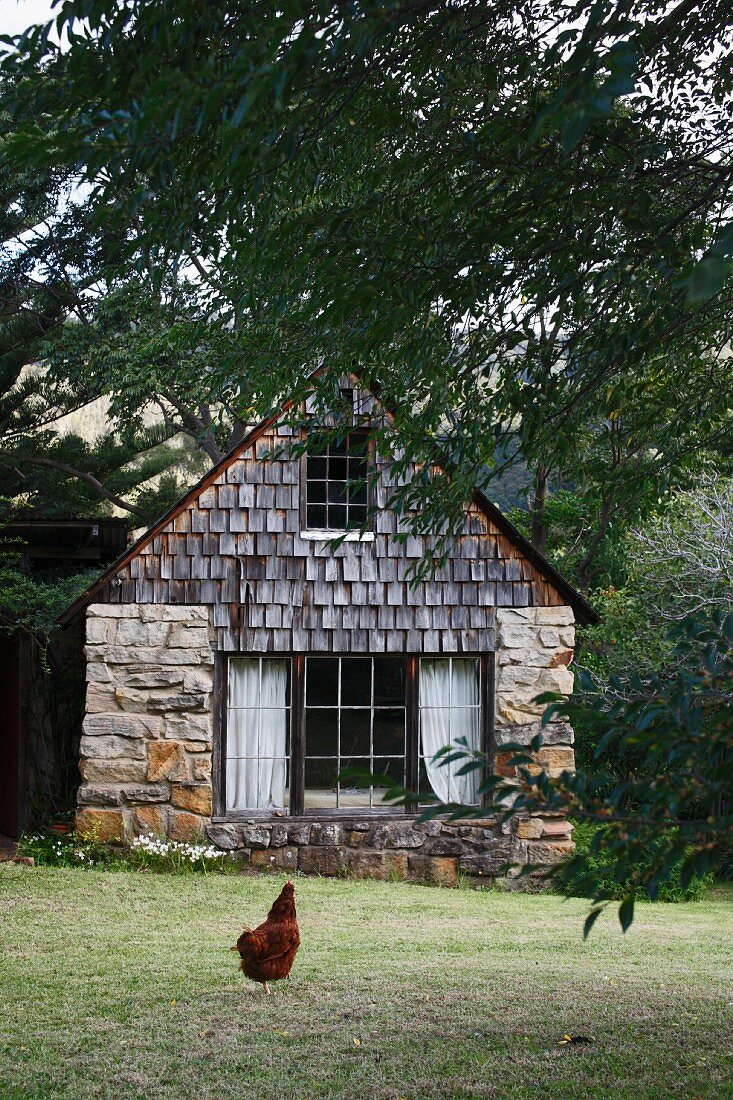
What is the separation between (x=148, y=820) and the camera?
987 centimetres

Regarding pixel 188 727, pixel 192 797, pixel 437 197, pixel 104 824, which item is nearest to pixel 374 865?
pixel 192 797

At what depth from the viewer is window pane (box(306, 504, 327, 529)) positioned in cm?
1039

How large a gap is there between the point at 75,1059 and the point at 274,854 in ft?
17.9

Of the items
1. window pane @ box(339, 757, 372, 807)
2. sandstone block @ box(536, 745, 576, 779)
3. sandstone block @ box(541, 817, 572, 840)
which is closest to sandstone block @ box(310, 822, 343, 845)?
window pane @ box(339, 757, 372, 807)

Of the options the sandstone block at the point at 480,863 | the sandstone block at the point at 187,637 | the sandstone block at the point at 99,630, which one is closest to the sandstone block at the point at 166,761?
the sandstone block at the point at 187,637

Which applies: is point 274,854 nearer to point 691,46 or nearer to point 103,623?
point 103,623

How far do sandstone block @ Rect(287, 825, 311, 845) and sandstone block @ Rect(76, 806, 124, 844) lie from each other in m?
1.54

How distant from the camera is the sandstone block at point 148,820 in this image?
9.86 m

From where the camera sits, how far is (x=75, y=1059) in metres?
4.67

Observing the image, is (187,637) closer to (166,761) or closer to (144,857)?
(166,761)

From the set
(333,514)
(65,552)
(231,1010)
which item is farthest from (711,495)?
(231,1010)

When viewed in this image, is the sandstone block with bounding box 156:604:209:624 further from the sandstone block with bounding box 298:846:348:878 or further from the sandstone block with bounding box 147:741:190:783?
the sandstone block with bounding box 298:846:348:878

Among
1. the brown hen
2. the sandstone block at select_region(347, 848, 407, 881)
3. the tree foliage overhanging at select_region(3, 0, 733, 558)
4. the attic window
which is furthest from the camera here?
the attic window

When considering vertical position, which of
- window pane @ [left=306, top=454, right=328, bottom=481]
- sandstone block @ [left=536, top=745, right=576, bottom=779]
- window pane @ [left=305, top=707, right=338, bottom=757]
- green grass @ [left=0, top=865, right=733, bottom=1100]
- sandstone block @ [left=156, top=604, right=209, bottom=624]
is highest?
window pane @ [left=306, top=454, right=328, bottom=481]
